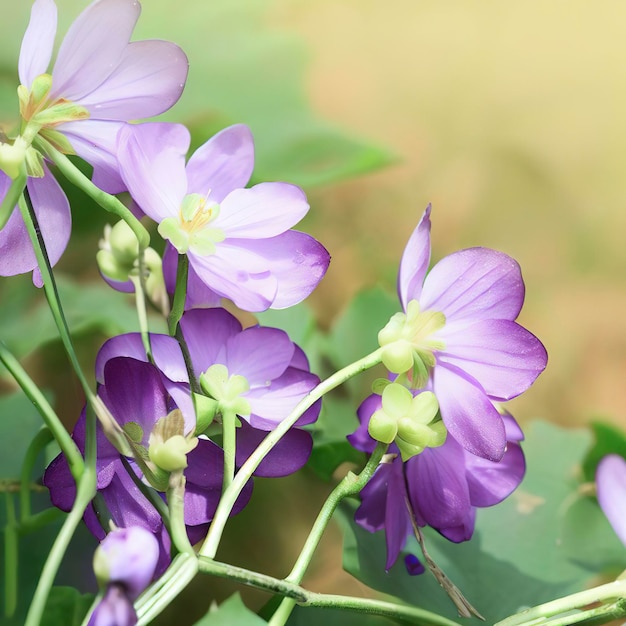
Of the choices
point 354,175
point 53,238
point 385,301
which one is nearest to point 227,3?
point 354,175

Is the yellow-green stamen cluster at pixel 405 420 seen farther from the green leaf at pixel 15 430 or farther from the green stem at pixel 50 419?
the green leaf at pixel 15 430

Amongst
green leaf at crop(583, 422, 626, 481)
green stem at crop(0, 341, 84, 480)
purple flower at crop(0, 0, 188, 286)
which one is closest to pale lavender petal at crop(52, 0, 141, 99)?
purple flower at crop(0, 0, 188, 286)

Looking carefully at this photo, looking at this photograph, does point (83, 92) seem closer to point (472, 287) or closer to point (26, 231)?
point (26, 231)

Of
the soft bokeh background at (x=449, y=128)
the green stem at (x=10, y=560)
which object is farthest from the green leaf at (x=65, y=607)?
the soft bokeh background at (x=449, y=128)

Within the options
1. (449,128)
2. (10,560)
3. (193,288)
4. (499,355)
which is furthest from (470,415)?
(449,128)

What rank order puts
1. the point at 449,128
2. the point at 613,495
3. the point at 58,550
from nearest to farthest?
the point at 58,550 → the point at 613,495 → the point at 449,128

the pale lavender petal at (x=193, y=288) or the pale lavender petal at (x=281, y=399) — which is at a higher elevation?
the pale lavender petal at (x=193, y=288)
